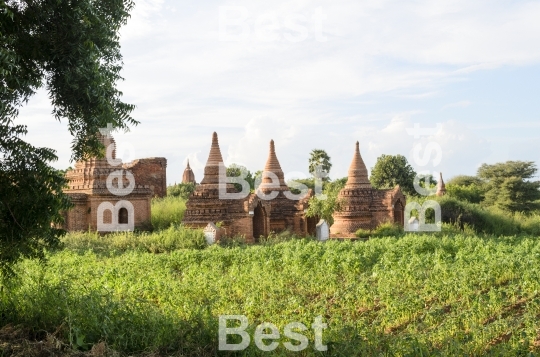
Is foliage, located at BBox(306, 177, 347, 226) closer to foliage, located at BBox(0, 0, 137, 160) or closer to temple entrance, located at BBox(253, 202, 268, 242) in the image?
temple entrance, located at BBox(253, 202, 268, 242)

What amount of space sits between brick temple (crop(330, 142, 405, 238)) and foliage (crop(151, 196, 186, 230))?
643 centimetres

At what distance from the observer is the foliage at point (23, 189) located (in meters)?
6.87

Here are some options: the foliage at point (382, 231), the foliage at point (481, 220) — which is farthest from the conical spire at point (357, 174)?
the foliage at point (481, 220)

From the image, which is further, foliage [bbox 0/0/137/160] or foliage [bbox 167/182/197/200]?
foliage [bbox 167/182/197/200]

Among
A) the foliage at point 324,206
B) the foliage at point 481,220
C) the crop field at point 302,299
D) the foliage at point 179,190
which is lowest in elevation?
the crop field at point 302,299

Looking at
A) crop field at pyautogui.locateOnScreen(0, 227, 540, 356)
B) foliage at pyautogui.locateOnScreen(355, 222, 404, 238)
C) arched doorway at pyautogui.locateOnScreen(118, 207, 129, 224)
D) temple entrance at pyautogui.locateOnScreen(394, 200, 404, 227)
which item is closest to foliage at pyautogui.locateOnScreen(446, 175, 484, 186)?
temple entrance at pyautogui.locateOnScreen(394, 200, 404, 227)

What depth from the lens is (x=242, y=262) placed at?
1339 centimetres

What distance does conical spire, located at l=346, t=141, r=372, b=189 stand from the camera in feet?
80.8

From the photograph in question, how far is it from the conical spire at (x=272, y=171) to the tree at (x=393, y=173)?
21.9 m

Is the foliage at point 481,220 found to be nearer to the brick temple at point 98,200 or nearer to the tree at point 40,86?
the brick temple at point 98,200

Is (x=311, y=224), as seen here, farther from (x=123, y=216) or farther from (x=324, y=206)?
(x=123, y=216)

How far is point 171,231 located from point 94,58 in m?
12.6

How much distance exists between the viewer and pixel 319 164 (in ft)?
150

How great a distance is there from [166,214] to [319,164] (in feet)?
77.0
